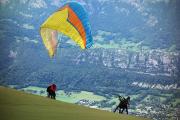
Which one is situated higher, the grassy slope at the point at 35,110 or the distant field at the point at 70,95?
the grassy slope at the point at 35,110

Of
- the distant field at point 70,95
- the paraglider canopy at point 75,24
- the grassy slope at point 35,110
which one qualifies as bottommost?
the distant field at point 70,95

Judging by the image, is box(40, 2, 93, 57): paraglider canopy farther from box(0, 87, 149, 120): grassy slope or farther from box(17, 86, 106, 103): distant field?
box(17, 86, 106, 103): distant field

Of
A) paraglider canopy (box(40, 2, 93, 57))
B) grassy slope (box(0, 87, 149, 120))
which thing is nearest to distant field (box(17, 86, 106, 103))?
paraglider canopy (box(40, 2, 93, 57))

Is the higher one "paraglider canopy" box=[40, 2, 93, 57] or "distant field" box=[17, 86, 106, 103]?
"paraglider canopy" box=[40, 2, 93, 57]

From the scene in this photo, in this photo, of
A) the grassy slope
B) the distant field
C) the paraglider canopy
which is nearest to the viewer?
the grassy slope

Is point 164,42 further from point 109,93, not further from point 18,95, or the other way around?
point 18,95

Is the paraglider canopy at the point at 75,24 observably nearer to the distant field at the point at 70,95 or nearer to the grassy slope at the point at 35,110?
the grassy slope at the point at 35,110

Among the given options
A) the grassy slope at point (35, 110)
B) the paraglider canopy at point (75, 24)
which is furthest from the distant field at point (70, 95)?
the grassy slope at point (35, 110)

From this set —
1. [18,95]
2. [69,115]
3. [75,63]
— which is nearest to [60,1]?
[75,63]

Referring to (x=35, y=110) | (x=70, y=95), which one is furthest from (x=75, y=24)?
(x=70, y=95)

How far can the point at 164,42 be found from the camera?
52.9 feet

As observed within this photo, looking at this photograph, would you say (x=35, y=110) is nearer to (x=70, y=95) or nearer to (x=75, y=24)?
(x=75, y=24)

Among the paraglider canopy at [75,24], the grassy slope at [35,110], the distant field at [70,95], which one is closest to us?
the grassy slope at [35,110]

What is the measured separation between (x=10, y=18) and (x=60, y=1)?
2372mm
